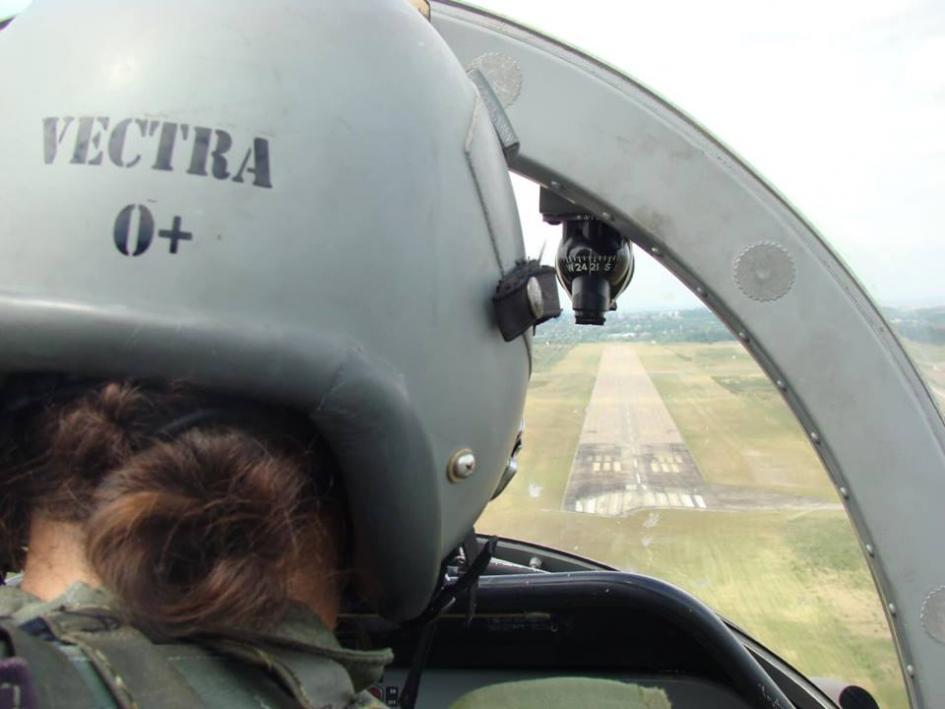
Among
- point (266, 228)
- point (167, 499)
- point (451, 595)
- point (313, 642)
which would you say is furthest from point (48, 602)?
point (451, 595)

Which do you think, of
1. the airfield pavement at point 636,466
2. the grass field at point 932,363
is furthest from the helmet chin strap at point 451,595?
the grass field at point 932,363

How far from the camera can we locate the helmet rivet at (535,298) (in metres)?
1.12

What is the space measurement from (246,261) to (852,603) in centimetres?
138

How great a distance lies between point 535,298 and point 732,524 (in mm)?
926

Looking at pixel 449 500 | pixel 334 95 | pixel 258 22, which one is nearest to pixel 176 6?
pixel 258 22

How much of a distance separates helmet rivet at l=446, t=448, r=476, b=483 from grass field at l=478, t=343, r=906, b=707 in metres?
0.63

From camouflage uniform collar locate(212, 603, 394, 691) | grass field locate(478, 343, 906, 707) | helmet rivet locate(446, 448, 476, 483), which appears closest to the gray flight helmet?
helmet rivet locate(446, 448, 476, 483)

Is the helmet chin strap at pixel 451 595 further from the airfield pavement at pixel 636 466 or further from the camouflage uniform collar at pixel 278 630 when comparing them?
the airfield pavement at pixel 636 466

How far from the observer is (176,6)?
38.4 inches

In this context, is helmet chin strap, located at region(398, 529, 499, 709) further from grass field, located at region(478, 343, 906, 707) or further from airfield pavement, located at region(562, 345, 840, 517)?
airfield pavement, located at region(562, 345, 840, 517)

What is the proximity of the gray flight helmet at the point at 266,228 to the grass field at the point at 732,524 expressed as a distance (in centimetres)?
70

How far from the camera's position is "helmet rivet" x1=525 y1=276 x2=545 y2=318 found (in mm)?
1116

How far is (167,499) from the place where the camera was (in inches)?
31.3

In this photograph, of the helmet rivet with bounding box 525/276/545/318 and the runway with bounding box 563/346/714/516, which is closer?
the helmet rivet with bounding box 525/276/545/318
